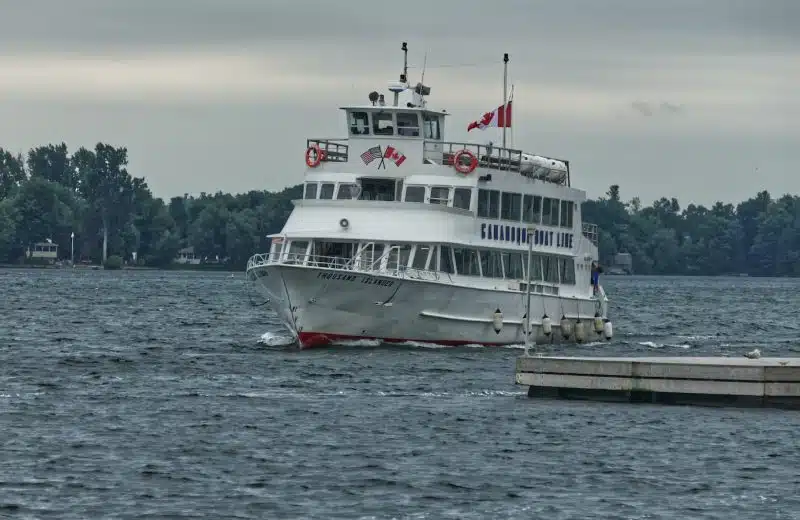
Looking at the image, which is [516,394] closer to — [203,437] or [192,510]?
[203,437]

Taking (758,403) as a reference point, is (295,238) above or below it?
above

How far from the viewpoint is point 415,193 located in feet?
205

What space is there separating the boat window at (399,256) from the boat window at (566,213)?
10.9m

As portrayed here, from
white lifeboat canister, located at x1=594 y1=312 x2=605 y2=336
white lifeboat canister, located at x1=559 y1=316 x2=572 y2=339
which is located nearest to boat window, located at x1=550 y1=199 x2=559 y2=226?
white lifeboat canister, located at x1=559 y1=316 x2=572 y2=339

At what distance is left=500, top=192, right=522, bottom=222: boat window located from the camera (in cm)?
6519

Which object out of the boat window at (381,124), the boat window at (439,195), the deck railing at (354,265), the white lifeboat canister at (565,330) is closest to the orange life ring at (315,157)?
the boat window at (381,124)

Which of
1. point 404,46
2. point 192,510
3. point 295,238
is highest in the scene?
point 404,46

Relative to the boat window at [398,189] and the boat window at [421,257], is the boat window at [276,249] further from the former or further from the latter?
the boat window at [421,257]

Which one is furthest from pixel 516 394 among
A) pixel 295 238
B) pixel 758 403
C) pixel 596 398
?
pixel 295 238

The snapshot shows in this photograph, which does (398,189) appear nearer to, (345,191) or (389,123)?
(345,191)

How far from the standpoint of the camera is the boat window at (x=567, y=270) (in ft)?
230

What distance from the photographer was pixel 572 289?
7131 cm

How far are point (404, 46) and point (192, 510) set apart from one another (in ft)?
131

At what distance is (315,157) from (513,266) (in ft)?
26.5
